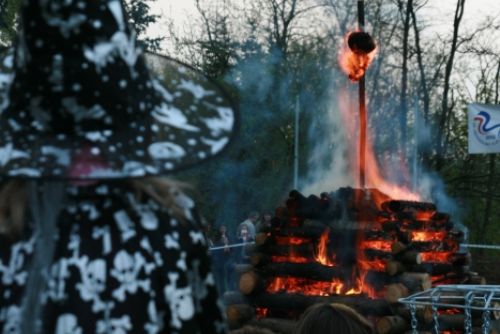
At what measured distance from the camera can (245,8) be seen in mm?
23875

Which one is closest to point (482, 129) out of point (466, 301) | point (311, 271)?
point (311, 271)

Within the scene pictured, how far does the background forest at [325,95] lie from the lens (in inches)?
820

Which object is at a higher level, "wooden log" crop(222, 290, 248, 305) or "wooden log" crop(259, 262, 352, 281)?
"wooden log" crop(259, 262, 352, 281)

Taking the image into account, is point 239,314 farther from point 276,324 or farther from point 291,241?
point 291,241

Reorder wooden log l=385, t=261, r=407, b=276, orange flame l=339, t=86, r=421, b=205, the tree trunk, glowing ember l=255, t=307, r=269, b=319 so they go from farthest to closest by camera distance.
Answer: the tree trunk < orange flame l=339, t=86, r=421, b=205 < glowing ember l=255, t=307, r=269, b=319 < wooden log l=385, t=261, r=407, b=276

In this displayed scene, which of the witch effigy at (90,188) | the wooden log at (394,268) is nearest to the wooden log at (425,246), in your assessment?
the wooden log at (394,268)

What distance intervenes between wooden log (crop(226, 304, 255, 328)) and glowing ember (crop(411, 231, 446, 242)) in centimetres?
204

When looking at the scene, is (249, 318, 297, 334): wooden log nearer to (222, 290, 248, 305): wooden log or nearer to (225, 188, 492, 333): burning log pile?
(225, 188, 492, 333): burning log pile

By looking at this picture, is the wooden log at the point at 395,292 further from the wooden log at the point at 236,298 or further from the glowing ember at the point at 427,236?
the wooden log at the point at 236,298

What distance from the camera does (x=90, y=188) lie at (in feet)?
6.81

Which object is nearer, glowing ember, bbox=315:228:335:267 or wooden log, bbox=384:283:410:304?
wooden log, bbox=384:283:410:304

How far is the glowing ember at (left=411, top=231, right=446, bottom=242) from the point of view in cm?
1055

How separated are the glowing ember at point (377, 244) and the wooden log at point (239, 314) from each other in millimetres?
1538

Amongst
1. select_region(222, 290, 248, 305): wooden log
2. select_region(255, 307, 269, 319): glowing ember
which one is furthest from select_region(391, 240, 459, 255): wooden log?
select_region(222, 290, 248, 305): wooden log
